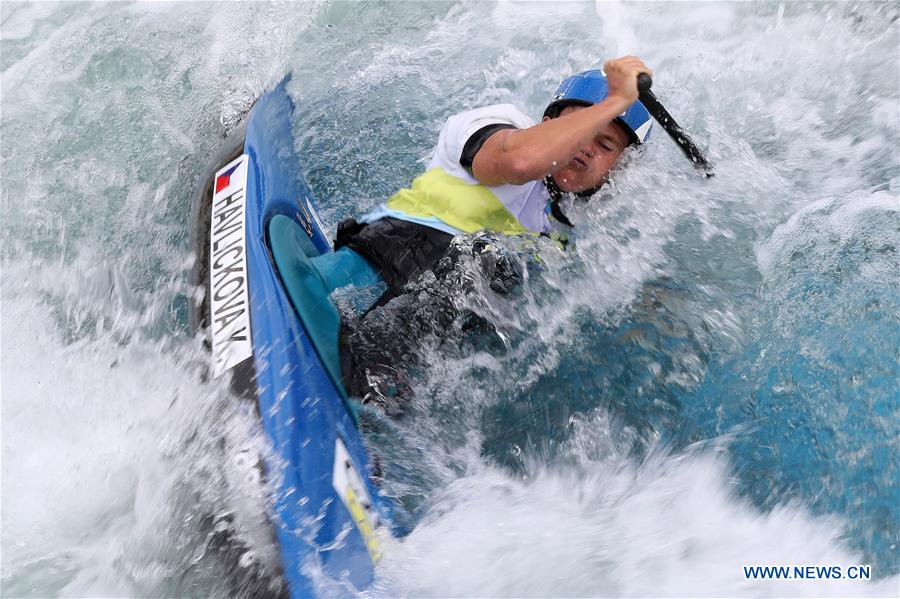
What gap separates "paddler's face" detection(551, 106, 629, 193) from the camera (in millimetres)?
2861

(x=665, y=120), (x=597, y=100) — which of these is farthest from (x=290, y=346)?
(x=665, y=120)

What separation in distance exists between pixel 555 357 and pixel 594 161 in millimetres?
804

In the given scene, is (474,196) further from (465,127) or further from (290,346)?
(290,346)

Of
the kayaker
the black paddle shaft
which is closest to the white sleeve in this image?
the kayaker

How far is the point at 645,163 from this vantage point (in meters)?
3.08

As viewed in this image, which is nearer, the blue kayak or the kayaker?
the blue kayak

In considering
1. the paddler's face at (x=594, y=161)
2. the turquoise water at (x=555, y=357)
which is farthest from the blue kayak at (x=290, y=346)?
the paddler's face at (x=594, y=161)

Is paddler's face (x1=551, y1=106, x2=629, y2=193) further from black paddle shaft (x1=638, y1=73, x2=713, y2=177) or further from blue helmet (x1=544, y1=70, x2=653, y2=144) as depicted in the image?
black paddle shaft (x1=638, y1=73, x2=713, y2=177)

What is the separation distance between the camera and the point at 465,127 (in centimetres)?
270

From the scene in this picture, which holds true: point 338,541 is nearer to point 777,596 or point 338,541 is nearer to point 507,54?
point 777,596

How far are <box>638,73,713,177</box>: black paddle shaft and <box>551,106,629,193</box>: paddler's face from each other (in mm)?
157

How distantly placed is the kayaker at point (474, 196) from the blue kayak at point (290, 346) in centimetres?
13

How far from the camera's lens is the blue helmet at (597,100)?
2.83 metres

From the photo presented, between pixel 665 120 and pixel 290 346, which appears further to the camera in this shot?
pixel 665 120
